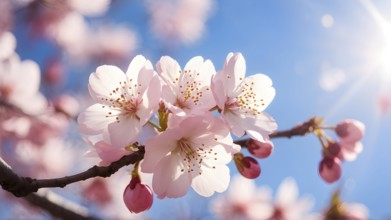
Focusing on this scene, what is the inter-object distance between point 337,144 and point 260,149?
0.44 m

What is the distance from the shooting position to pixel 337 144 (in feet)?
6.19

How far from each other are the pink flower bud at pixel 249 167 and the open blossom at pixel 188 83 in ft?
1.01

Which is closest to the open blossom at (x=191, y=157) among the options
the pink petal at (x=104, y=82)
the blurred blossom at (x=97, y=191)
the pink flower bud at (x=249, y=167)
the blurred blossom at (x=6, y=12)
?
the pink flower bud at (x=249, y=167)

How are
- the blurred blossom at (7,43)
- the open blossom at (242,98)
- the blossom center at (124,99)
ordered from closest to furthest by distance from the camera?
1. the open blossom at (242,98)
2. the blossom center at (124,99)
3. the blurred blossom at (7,43)

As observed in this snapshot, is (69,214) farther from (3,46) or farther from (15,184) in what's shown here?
(15,184)

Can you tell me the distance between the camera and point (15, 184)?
1297mm

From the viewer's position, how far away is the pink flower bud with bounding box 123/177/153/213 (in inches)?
58.4

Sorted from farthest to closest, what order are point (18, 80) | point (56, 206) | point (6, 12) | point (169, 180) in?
1. point (6, 12)
2. point (18, 80)
3. point (56, 206)
4. point (169, 180)

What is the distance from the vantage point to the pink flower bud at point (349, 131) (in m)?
1.89

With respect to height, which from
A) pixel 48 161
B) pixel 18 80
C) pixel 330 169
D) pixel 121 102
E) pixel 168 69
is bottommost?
pixel 48 161

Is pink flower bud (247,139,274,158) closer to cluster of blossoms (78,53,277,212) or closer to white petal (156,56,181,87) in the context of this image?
cluster of blossoms (78,53,277,212)

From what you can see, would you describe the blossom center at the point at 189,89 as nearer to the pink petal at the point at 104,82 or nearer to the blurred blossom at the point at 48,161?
the pink petal at the point at 104,82

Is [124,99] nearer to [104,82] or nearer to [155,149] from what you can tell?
[104,82]

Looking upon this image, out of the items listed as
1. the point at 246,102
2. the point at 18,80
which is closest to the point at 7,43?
the point at 18,80
